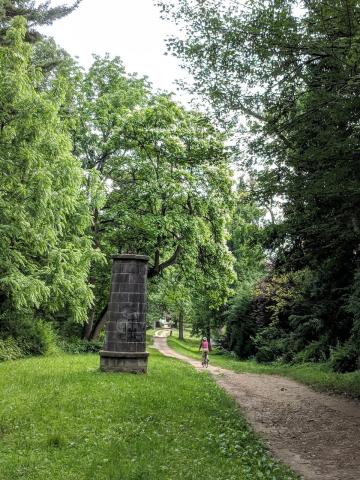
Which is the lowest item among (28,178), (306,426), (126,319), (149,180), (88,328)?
(306,426)

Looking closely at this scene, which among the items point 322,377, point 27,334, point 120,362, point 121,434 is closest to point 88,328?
point 27,334

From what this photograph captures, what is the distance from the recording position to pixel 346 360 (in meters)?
16.7

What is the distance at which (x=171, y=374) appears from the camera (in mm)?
16328

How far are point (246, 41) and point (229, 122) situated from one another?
1.94 m

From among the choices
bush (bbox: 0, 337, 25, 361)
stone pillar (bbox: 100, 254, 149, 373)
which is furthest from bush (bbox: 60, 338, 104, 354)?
stone pillar (bbox: 100, 254, 149, 373)

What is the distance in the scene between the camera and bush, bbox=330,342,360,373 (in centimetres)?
1641

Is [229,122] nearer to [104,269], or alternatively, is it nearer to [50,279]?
[50,279]

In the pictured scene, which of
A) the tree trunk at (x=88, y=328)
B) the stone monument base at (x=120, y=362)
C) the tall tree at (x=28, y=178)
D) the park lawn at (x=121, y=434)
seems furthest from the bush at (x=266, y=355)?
the park lawn at (x=121, y=434)

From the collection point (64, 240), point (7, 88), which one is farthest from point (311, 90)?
point (64, 240)

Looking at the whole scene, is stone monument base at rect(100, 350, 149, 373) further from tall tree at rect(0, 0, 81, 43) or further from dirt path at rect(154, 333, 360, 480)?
tall tree at rect(0, 0, 81, 43)

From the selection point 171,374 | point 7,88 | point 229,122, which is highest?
point 7,88

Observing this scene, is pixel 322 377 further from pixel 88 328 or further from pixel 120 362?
pixel 88 328

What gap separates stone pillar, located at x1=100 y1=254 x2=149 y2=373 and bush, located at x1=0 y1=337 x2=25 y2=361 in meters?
5.54

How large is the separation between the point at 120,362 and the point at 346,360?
8039 mm
